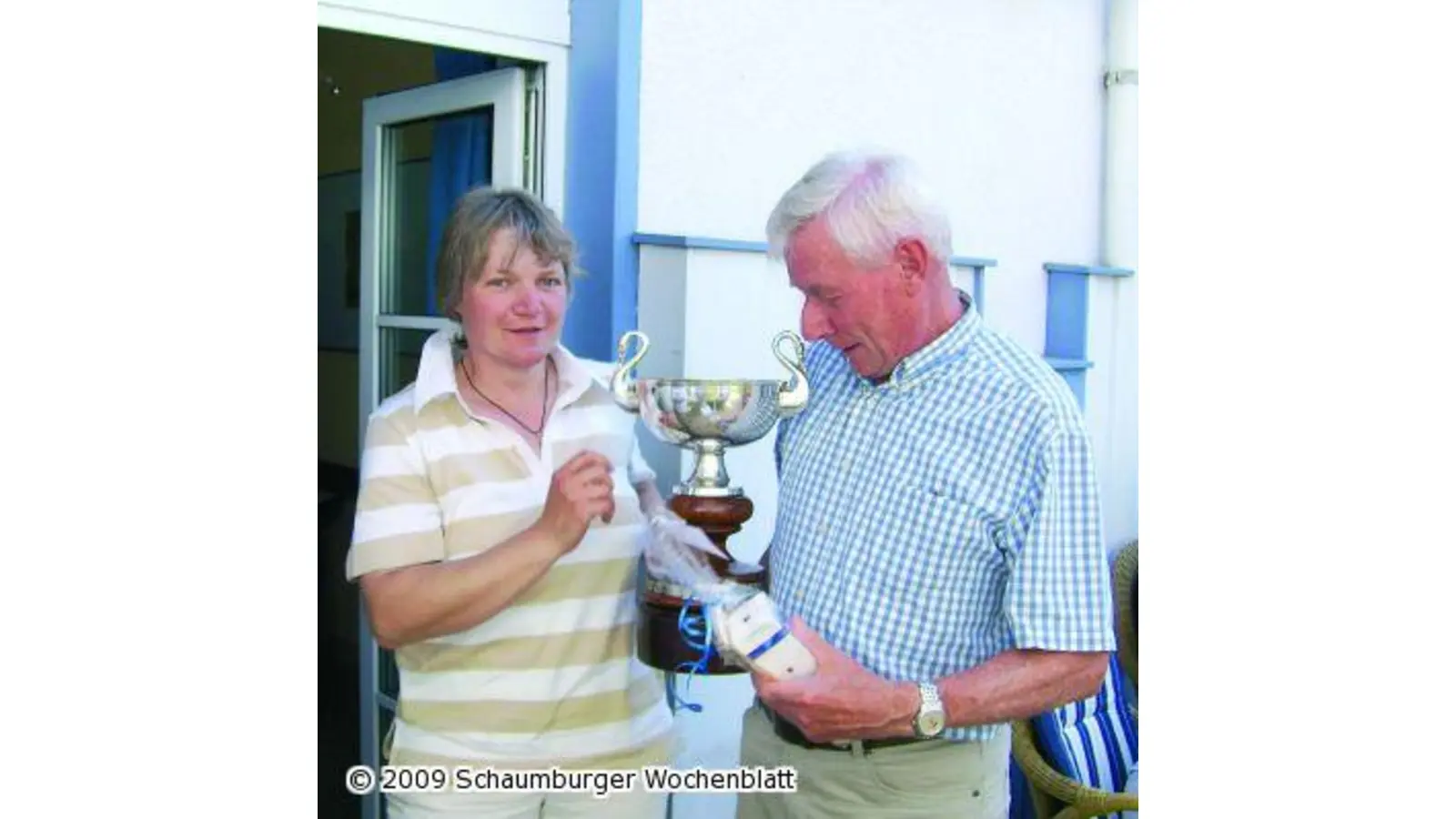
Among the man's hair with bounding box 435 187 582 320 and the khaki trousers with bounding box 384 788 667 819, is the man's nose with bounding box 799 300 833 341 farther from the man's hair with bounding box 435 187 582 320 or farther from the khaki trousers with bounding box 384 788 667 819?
the khaki trousers with bounding box 384 788 667 819

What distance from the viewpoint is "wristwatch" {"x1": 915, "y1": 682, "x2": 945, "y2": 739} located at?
1514 mm

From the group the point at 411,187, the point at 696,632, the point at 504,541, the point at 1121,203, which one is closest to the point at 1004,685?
the point at 696,632

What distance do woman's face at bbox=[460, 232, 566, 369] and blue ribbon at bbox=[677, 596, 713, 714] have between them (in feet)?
1.14

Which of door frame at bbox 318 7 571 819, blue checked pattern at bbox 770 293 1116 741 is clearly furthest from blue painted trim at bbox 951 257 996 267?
door frame at bbox 318 7 571 819

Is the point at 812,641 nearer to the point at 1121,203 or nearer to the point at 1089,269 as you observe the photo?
the point at 1089,269

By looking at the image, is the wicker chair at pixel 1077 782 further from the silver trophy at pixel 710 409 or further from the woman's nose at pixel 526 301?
the woman's nose at pixel 526 301

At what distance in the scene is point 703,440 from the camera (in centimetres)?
161

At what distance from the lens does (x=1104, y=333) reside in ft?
6.87

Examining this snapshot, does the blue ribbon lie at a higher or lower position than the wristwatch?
higher
